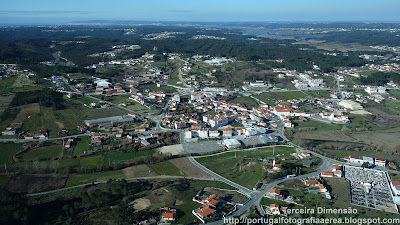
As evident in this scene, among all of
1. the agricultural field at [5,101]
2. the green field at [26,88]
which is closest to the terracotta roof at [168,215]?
the agricultural field at [5,101]

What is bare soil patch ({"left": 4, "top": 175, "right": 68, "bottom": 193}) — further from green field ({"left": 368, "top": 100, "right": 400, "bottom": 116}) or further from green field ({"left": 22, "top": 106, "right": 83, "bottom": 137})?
green field ({"left": 368, "top": 100, "right": 400, "bottom": 116})

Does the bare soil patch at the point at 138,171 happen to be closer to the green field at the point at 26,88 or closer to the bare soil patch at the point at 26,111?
the bare soil patch at the point at 26,111

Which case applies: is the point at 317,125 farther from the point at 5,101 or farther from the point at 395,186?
the point at 5,101

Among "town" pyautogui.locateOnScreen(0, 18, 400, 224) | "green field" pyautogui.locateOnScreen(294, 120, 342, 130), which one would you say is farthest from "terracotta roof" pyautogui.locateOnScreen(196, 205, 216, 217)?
"green field" pyautogui.locateOnScreen(294, 120, 342, 130)

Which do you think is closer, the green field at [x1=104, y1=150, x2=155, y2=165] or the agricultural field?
the green field at [x1=104, y1=150, x2=155, y2=165]

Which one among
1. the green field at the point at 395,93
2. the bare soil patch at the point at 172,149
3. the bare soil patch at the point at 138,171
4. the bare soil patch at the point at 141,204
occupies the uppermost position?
the green field at the point at 395,93

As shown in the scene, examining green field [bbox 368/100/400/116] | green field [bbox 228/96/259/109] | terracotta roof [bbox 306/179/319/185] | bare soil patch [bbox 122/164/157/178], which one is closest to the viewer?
terracotta roof [bbox 306/179/319/185]
